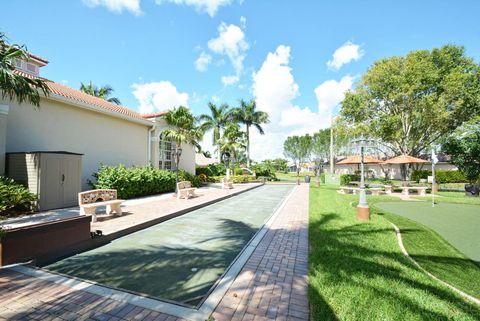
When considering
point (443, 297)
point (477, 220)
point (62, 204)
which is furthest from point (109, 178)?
point (477, 220)

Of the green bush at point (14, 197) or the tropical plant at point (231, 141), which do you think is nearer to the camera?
the green bush at point (14, 197)

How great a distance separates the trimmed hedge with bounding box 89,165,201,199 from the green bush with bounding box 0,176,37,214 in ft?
10.1

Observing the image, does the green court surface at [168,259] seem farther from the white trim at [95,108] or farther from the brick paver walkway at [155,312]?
the white trim at [95,108]

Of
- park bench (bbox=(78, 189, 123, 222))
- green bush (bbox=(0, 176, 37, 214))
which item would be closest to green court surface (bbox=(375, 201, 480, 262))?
park bench (bbox=(78, 189, 123, 222))

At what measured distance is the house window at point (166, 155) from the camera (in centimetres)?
1767

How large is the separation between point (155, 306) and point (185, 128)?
14.7m

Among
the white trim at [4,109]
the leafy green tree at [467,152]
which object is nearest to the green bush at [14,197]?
the white trim at [4,109]

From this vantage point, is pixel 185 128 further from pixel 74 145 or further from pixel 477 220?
pixel 477 220

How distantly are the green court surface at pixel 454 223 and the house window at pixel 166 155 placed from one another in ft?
49.5

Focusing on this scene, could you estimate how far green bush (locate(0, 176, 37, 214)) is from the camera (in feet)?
24.4

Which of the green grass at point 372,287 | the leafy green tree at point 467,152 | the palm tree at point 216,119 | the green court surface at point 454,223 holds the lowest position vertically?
the green court surface at point 454,223

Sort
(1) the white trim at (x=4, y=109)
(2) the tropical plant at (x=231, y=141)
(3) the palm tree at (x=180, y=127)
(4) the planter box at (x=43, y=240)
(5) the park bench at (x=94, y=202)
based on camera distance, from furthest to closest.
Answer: (2) the tropical plant at (x=231, y=141) < (3) the palm tree at (x=180, y=127) < (1) the white trim at (x=4, y=109) < (5) the park bench at (x=94, y=202) < (4) the planter box at (x=43, y=240)

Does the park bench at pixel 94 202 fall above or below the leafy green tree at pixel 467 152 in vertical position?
below

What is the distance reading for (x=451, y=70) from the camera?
2269 cm
